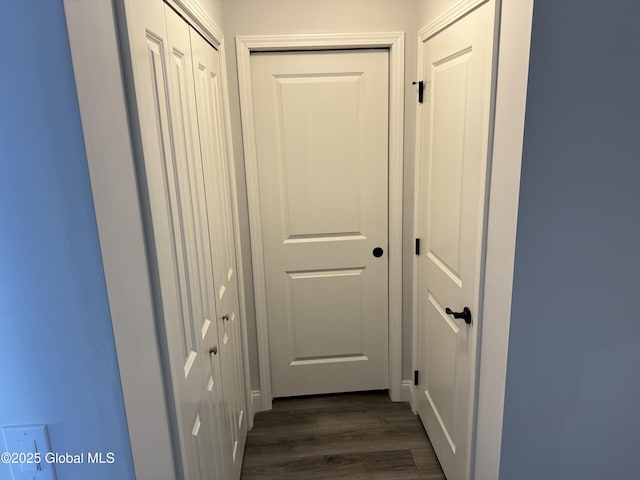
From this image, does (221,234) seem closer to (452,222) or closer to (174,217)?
(174,217)

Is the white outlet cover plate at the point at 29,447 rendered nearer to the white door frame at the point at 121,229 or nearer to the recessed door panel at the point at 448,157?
the white door frame at the point at 121,229

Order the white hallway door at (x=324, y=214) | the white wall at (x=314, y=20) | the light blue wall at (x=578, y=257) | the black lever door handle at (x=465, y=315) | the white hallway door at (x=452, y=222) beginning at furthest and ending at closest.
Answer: the white hallway door at (x=324, y=214), the white wall at (x=314, y=20), the black lever door handle at (x=465, y=315), the white hallway door at (x=452, y=222), the light blue wall at (x=578, y=257)

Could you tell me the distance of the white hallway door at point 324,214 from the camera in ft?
7.38

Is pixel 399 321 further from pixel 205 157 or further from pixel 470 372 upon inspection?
pixel 205 157

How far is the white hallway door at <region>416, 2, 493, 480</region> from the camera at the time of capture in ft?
4.89

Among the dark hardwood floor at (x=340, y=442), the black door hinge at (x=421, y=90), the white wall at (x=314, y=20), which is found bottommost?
the dark hardwood floor at (x=340, y=442)

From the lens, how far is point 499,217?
1280 millimetres

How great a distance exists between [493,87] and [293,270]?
4.91 ft

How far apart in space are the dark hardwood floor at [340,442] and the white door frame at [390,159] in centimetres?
17

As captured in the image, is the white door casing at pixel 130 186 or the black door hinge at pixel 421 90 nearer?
the white door casing at pixel 130 186

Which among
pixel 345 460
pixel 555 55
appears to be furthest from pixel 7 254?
pixel 345 460

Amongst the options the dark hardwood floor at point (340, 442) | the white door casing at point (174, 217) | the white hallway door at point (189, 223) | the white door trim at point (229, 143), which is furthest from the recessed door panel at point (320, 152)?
the dark hardwood floor at point (340, 442)

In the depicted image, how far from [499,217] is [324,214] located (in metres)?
1.24

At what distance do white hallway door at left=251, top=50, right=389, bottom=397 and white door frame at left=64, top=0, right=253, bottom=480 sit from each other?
1.46 meters
